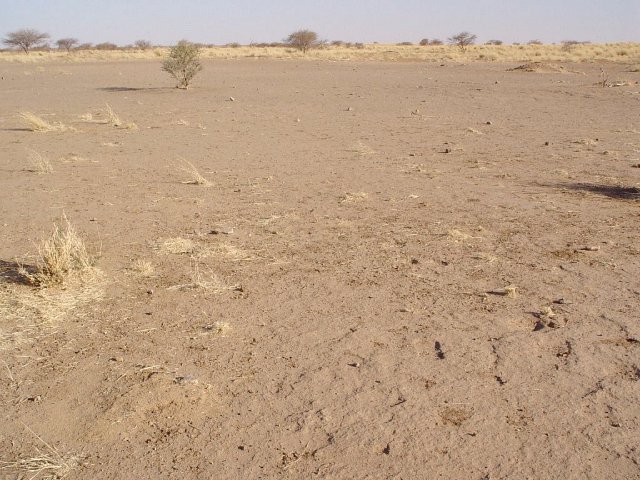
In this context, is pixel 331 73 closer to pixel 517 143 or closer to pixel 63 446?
pixel 517 143

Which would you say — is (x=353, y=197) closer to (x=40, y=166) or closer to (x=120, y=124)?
(x=40, y=166)

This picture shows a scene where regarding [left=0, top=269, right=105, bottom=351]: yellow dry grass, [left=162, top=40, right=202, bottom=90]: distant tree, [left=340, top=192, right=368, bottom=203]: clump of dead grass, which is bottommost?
[left=340, top=192, right=368, bottom=203]: clump of dead grass

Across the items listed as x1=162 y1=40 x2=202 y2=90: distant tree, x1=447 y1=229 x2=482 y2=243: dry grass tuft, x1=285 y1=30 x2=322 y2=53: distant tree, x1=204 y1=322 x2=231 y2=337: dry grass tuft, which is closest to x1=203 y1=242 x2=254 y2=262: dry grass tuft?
x1=204 y1=322 x2=231 y2=337: dry grass tuft

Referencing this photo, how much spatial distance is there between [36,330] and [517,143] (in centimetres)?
1061

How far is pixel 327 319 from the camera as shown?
4.70m

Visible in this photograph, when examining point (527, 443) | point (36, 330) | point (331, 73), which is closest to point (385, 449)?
point (527, 443)

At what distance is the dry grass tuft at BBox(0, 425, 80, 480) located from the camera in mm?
3004

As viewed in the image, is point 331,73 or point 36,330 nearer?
point 36,330

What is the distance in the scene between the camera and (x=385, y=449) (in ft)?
10.5

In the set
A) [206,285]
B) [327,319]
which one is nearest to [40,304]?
[206,285]

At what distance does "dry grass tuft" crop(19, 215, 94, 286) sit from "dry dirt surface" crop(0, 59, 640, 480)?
11cm

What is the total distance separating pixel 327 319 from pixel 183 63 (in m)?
22.9

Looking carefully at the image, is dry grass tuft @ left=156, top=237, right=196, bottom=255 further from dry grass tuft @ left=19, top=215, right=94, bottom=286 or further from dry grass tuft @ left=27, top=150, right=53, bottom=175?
dry grass tuft @ left=27, top=150, right=53, bottom=175

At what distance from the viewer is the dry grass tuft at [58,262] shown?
505 centimetres
